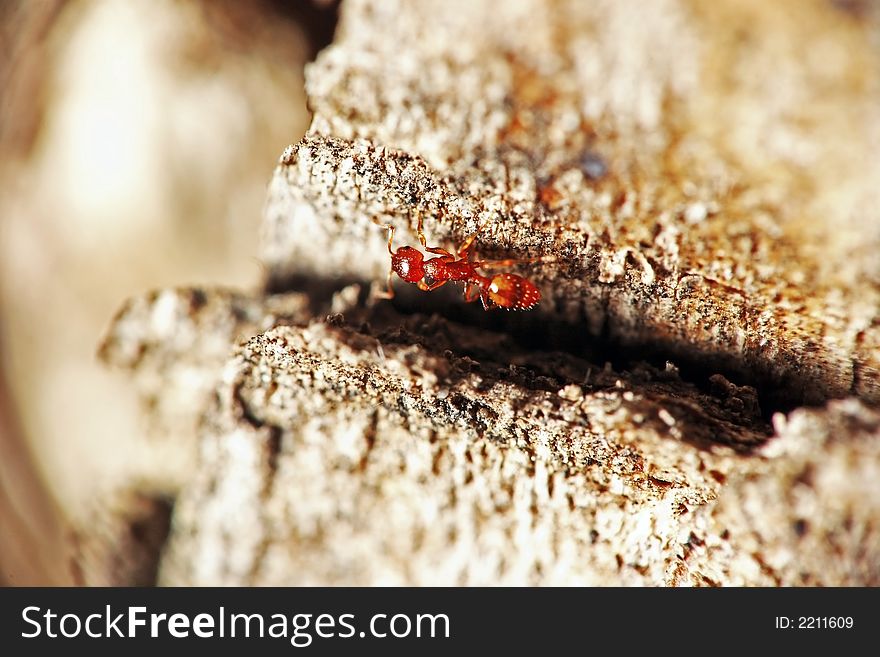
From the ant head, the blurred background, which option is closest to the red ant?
the ant head

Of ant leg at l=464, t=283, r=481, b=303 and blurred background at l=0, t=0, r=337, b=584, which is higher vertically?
blurred background at l=0, t=0, r=337, b=584

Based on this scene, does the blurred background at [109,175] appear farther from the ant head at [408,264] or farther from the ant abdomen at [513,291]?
the ant abdomen at [513,291]

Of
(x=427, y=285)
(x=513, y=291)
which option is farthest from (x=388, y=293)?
(x=513, y=291)

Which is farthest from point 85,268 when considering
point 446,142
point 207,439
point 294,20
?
point 446,142

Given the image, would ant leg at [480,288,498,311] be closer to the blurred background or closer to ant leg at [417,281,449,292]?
ant leg at [417,281,449,292]

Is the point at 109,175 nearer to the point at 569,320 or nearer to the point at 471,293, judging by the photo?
the point at 471,293

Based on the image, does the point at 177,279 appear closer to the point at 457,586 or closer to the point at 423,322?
the point at 423,322
